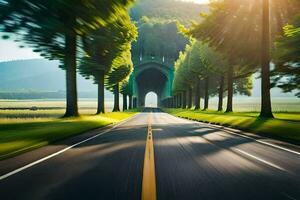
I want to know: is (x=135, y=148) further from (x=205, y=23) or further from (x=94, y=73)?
(x=94, y=73)

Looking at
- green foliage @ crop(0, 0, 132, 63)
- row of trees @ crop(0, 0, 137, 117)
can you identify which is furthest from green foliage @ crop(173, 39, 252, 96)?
green foliage @ crop(0, 0, 132, 63)

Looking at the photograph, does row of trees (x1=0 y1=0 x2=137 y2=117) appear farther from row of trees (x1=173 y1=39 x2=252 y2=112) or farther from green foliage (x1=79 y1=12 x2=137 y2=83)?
row of trees (x1=173 y1=39 x2=252 y2=112)

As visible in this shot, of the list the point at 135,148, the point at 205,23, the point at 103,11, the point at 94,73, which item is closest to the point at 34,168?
the point at 135,148

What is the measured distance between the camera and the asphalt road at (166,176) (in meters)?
5.75

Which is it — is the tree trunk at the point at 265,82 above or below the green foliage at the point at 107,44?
below

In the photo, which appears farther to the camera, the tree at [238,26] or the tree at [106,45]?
the tree at [238,26]

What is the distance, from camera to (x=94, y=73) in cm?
3984

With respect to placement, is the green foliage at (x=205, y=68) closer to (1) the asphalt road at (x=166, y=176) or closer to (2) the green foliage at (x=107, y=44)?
(2) the green foliage at (x=107, y=44)

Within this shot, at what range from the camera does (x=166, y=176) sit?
279 inches

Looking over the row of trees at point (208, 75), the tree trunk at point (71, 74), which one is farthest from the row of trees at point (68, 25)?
the row of trees at point (208, 75)

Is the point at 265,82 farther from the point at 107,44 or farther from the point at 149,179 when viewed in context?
the point at 149,179

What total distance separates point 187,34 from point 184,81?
41394 mm

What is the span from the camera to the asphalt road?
5754mm

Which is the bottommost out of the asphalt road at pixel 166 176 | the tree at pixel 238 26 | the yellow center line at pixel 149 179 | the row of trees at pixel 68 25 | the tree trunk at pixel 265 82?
the asphalt road at pixel 166 176
